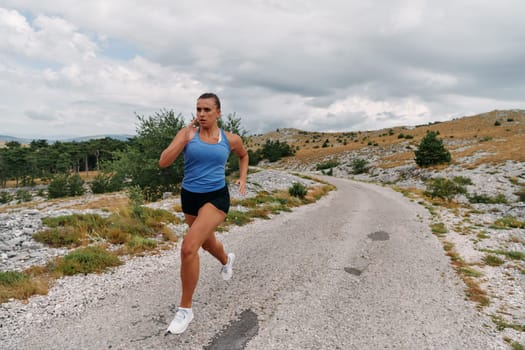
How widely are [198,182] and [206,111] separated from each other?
3.15ft

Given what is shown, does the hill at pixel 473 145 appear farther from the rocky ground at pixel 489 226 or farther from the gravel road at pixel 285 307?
the gravel road at pixel 285 307

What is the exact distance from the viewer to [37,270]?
5562 mm

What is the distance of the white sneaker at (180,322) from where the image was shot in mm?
3662

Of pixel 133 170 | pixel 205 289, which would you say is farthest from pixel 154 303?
pixel 133 170

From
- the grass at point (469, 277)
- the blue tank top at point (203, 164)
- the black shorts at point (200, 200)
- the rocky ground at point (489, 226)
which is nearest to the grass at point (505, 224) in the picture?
the rocky ground at point (489, 226)

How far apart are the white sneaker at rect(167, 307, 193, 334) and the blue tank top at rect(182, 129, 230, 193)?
160 centimetres

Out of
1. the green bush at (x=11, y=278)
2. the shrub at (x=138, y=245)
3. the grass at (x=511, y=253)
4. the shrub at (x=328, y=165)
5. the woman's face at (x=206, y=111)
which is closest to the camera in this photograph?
the woman's face at (x=206, y=111)

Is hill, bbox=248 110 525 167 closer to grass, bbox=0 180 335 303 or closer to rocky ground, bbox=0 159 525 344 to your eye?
rocky ground, bbox=0 159 525 344

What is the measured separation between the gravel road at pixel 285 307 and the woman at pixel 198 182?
680mm

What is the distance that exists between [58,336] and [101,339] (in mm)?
572

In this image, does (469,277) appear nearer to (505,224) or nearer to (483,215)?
(505,224)

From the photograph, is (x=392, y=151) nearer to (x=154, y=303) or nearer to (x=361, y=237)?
(x=361, y=237)

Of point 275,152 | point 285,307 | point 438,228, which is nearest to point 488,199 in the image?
point 438,228

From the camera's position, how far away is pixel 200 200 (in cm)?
402
